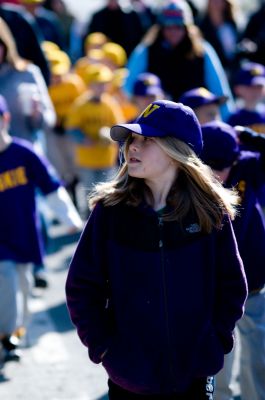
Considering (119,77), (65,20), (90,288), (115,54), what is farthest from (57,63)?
(90,288)

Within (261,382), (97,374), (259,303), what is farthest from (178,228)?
(97,374)

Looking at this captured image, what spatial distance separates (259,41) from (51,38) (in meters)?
2.74

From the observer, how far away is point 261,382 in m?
5.33

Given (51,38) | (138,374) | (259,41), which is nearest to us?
(138,374)

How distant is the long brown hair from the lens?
395 cm

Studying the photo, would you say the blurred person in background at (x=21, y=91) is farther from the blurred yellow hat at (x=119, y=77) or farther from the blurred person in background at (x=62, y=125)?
the blurred yellow hat at (x=119, y=77)

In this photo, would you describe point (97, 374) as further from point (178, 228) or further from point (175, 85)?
point (175, 85)

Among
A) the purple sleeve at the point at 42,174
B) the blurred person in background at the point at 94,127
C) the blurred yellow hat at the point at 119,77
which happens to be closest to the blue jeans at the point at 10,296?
the purple sleeve at the point at 42,174

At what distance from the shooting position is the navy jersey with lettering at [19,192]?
21.0ft

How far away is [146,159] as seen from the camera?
13.0ft

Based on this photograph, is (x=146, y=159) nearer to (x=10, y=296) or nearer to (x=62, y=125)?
(x=10, y=296)

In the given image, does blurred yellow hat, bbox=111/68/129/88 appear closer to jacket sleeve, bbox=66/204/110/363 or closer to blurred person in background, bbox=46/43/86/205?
blurred person in background, bbox=46/43/86/205

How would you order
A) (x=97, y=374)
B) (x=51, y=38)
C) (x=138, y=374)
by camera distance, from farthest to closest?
(x=51, y=38)
(x=97, y=374)
(x=138, y=374)

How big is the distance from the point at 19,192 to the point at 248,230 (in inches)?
80.2
